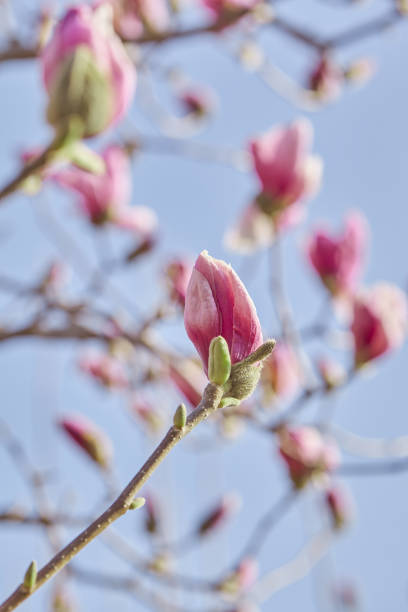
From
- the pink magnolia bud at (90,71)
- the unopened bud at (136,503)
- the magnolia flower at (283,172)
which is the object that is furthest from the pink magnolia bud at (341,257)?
the unopened bud at (136,503)

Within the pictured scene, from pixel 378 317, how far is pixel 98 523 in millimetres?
700

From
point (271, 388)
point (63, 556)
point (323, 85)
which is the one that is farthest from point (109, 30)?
point (323, 85)

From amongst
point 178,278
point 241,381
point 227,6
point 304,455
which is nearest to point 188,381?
point 178,278

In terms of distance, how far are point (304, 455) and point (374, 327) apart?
0.22 metres

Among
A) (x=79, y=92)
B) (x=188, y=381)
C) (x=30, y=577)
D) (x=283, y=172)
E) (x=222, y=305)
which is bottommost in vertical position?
(x=30, y=577)

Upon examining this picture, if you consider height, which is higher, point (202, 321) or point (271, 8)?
point (271, 8)

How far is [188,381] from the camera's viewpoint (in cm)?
76

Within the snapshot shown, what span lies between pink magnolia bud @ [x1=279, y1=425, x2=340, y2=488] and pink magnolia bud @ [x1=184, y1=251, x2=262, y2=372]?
64 centimetres

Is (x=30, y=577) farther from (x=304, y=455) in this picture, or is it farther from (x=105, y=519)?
(x=304, y=455)

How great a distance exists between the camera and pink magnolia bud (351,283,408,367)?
36.0 inches

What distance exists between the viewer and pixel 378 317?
92 cm

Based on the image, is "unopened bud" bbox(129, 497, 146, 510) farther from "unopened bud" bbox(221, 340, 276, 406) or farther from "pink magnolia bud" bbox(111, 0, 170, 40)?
"pink magnolia bud" bbox(111, 0, 170, 40)

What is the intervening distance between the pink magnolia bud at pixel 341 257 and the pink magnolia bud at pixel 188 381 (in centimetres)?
33

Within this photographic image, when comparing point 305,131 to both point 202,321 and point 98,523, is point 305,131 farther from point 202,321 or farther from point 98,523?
point 98,523
